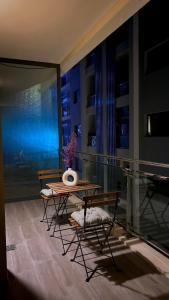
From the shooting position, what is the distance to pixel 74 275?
7.02 feet

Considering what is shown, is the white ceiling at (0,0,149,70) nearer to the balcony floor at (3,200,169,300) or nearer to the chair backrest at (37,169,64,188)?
the chair backrest at (37,169,64,188)

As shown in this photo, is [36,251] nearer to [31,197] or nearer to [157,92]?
[31,197]

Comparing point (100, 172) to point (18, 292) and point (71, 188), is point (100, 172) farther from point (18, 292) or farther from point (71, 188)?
point (18, 292)

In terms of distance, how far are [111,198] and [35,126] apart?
2754mm

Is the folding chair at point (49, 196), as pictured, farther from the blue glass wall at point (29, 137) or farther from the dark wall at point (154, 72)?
the dark wall at point (154, 72)

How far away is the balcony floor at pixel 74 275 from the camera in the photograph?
6.22 ft

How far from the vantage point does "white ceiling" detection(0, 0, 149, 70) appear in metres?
2.47

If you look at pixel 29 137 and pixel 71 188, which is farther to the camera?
pixel 29 137

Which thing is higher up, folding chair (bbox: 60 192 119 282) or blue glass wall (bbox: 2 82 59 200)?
blue glass wall (bbox: 2 82 59 200)

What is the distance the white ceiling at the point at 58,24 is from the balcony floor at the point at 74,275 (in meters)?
2.59

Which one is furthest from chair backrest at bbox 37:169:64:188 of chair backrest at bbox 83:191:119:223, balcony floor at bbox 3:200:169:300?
chair backrest at bbox 83:191:119:223

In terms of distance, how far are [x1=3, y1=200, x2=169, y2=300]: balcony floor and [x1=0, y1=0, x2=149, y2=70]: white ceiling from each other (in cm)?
259

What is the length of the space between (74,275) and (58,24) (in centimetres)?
283

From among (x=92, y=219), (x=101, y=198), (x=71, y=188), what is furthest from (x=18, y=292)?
(x=71, y=188)
